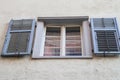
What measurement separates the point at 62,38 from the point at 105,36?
3.85 feet

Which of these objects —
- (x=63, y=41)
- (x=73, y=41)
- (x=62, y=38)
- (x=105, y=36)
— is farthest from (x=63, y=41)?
(x=105, y=36)

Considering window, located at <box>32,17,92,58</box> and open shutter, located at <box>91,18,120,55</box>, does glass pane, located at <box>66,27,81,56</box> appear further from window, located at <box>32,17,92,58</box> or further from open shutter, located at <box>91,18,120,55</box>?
open shutter, located at <box>91,18,120,55</box>

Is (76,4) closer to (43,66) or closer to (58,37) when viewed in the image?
(58,37)

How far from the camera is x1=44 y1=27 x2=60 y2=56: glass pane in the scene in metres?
5.99

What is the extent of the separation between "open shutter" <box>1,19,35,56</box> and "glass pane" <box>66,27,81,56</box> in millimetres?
989

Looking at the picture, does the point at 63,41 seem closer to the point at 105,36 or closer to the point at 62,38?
the point at 62,38

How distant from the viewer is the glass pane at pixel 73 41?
5965 millimetres

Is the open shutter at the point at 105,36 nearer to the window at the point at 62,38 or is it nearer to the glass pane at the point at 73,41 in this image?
the window at the point at 62,38

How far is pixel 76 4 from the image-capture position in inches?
276

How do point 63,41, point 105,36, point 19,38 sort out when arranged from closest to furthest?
1. point 105,36
2. point 19,38
3. point 63,41

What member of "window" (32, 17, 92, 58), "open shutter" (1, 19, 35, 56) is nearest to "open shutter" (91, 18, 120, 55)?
Result: "window" (32, 17, 92, 58)

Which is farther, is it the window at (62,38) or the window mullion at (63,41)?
the window mullion at (63,41)

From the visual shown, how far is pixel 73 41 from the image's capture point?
6258 mm

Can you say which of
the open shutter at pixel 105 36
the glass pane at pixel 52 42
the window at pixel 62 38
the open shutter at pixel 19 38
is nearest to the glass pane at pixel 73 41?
the window at pixel 62 38
